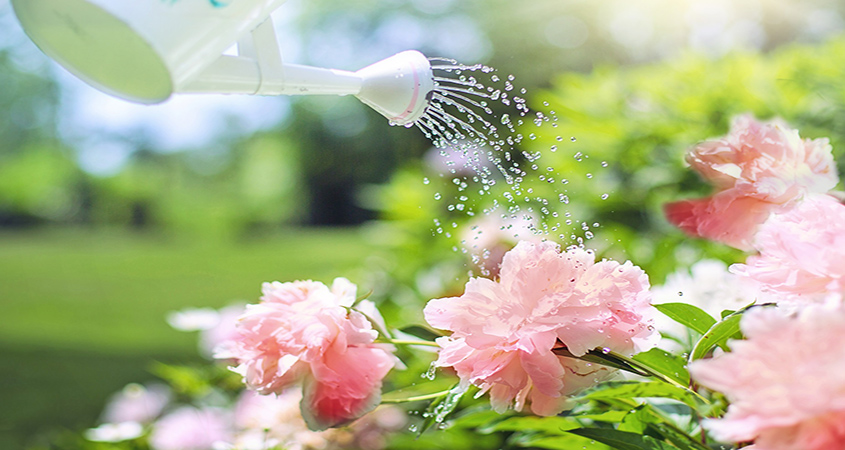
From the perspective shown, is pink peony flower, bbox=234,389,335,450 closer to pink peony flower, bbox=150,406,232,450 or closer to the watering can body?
pink peony flower, bbox=150,406,232,450

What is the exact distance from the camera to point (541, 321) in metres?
0.35

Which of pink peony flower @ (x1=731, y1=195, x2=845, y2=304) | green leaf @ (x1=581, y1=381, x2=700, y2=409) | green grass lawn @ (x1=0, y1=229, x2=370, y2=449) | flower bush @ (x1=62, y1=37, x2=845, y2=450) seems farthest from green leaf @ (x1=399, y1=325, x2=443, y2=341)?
green grass lawn @ (x1=0, y1=229, x2=370, y2=449)

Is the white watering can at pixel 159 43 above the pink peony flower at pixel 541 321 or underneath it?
above

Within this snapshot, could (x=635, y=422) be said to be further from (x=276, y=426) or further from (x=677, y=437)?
(x=276, y=426)

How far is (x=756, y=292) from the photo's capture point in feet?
1.26

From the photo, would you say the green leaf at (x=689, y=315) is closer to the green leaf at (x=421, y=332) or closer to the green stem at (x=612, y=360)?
the green stem at (x=612, y=360)

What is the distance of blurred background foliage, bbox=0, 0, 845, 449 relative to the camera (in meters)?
1.11

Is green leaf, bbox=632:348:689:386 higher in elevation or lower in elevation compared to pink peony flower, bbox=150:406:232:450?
lower

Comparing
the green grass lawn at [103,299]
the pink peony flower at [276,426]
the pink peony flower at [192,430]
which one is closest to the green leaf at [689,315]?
the pink peony flower at [276,426]

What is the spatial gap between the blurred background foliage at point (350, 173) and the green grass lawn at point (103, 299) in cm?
3

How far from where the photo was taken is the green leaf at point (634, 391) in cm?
41

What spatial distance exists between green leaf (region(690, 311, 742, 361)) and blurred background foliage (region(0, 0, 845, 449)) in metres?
0.09

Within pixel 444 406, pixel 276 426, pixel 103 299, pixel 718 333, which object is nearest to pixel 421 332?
pixel 444 406

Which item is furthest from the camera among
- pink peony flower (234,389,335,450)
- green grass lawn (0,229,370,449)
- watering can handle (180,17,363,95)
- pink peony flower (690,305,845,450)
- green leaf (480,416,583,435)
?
green grass lawn (0,229,370,449)
